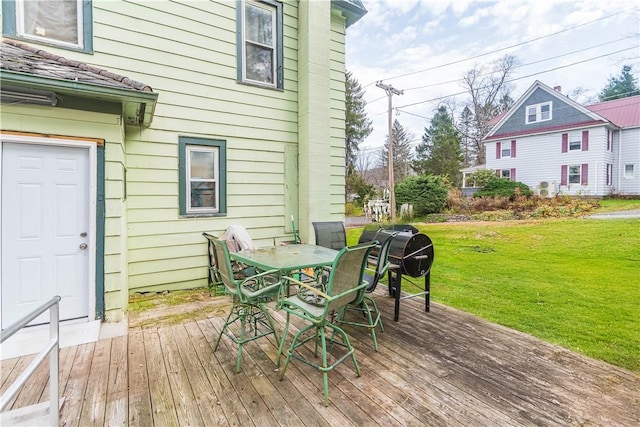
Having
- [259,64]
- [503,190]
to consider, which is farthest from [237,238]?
[503,190]

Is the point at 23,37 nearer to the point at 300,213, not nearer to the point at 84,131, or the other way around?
the point at 84,131

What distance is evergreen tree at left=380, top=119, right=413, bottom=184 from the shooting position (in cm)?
2881

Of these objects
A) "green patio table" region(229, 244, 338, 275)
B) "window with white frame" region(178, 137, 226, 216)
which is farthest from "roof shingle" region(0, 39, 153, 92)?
"green patio table" region(229, 244, 338, 275)

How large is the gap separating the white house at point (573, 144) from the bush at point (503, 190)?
156cm

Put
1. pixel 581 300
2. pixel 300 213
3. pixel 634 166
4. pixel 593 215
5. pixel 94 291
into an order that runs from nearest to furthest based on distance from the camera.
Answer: pixel 94 291
pixel 581 300
pixel 300 213
pixel 593 215
pixel 634 166

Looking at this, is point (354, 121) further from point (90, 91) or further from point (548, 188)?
point (90, 91)

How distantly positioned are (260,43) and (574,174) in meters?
19.8

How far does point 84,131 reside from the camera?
11.4 ft

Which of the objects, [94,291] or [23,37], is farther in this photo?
[23,37]

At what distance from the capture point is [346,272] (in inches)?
98.7

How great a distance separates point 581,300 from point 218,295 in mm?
5393

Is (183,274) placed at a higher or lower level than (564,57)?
lower

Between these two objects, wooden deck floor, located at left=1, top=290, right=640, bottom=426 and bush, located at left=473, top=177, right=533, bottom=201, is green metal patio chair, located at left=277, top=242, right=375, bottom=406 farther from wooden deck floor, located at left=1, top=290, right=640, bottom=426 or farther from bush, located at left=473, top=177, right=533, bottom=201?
bush, located at left=473, top=177, right=533, bottom=201

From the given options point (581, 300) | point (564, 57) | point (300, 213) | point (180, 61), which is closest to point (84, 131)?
point (180, 61)
